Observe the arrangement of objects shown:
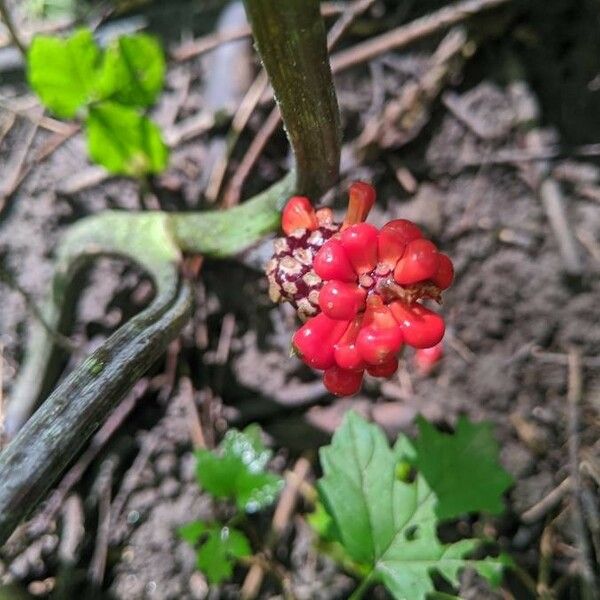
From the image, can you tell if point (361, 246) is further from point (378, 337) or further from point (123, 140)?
point (123, 140)

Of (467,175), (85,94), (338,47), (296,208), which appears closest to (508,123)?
(467,175)

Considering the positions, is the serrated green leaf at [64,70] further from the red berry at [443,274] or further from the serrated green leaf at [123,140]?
the red berry at [443,274]

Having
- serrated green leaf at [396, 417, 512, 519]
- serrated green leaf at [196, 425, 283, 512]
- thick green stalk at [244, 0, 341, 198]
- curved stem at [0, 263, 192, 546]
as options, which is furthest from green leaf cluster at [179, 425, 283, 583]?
thick green stalk at [244, 0, 341, 198]

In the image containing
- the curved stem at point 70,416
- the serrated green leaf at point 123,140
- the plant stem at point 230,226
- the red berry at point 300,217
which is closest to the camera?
the curved stem at point 70,416

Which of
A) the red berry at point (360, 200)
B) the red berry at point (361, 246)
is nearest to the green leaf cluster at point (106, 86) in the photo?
the red berry at point (360, 200)

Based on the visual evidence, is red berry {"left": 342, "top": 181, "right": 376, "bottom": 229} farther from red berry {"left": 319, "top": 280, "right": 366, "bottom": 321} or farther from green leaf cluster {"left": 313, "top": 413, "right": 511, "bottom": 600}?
green leaf cluster {"left": 313, "top": 413, "right": 511, "bottom": 600}

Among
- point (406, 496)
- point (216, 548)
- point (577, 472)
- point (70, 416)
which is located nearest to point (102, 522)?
point (216, 548)
